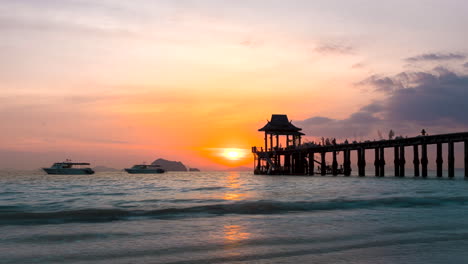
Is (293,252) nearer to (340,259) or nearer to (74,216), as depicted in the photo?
(340,259)

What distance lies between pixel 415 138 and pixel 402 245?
163 feet

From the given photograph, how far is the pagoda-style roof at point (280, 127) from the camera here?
3514 inches

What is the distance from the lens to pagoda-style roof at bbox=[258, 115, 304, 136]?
89.2m

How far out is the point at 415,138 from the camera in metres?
56.3

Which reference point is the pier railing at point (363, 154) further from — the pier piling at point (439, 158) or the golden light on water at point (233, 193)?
the golden light on water at point (233, 193)

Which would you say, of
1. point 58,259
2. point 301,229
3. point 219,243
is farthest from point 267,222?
point 58,259

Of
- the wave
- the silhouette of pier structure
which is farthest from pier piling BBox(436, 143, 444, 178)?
the wave

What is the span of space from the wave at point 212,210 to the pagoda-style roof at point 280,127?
64228mm

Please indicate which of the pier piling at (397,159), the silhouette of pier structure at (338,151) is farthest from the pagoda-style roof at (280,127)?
the pier piling at (397,159)

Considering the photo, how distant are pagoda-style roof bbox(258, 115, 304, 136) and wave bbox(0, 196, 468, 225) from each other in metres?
64.2

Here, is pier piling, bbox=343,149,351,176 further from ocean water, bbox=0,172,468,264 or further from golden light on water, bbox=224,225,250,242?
golden light on water, bbox=224,225,250,242

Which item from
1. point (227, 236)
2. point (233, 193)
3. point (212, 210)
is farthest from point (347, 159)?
point (227, 236)

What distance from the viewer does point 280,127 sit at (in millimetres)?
90125

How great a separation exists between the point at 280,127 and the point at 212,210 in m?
71.3
